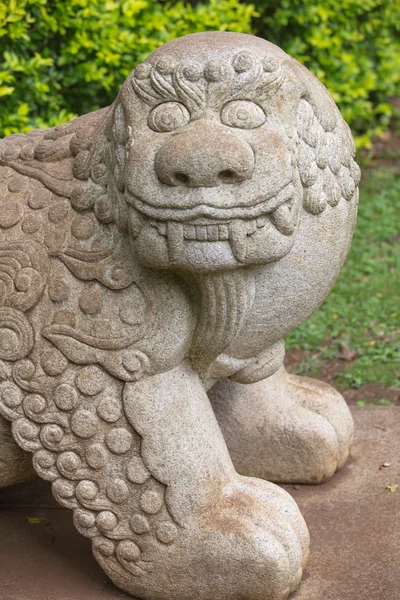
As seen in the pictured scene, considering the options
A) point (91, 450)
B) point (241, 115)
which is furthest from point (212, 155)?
point (91, 450)

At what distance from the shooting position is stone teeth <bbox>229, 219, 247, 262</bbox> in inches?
78.0

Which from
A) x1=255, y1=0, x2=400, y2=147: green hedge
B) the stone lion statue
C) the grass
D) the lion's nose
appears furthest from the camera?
x1=255, y1=0, x2=400, y2=147: green hedge

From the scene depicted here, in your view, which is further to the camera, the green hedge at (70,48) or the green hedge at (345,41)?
the green hedge at (345,41)

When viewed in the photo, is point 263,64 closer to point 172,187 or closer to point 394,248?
point 172,187

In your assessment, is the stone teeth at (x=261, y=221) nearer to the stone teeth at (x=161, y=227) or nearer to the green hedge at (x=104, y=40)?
the stone teeth at (x=161, y=227)

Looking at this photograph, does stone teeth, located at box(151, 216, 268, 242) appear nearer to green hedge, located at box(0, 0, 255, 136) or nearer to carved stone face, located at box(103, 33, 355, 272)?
carved stone face, located at box(103, 33, 355, 272)

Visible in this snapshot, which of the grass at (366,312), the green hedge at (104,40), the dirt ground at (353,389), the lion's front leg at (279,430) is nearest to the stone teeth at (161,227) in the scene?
the lion's front leg at (279,430)

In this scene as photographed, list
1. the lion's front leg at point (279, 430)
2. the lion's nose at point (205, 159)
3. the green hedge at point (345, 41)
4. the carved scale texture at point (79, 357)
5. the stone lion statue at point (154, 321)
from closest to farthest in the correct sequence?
the lion's nose at point (205, 159) → the stone lion statue at point (154, 321) → the carved scale texture at point (79, 357) → the lion's front leg at point (279, 430) → the green hedge at point (345, 41)

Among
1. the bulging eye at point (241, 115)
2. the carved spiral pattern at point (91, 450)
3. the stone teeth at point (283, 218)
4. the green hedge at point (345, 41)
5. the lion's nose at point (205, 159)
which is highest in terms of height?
the bulging eye at point (241, 115)

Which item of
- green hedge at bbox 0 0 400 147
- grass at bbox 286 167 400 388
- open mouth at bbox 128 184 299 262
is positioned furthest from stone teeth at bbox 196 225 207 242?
grass at bbox 286 167 400 388

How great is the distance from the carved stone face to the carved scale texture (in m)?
0.16

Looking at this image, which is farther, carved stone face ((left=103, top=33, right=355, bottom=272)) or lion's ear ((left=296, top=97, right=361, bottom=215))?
lion's ear ((left=296, top=97, right=361, bottom=215))

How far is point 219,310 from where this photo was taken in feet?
7.13

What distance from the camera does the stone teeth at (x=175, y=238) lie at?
2.00 meters
